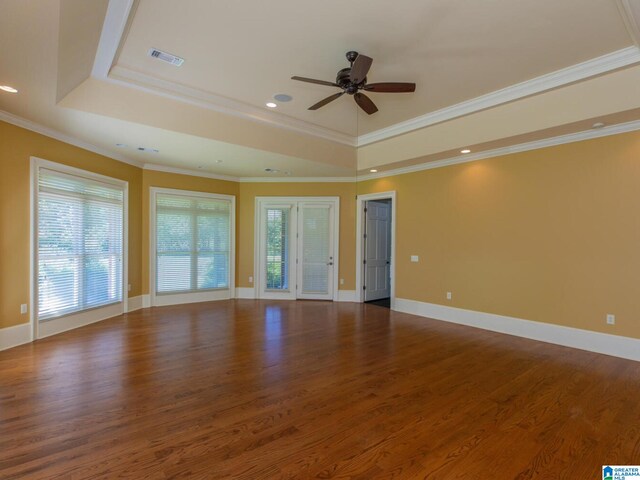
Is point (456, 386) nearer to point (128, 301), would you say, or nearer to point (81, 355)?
point (81, 355)

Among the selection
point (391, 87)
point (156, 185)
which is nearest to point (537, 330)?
point (391, 87)

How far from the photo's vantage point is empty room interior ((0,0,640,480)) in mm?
2367

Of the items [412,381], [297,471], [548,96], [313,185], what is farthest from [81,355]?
[548,96]

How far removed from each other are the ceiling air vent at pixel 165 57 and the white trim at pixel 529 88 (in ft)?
11.0

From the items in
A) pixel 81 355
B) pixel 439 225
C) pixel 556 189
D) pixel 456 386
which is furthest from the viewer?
pixel 439 225

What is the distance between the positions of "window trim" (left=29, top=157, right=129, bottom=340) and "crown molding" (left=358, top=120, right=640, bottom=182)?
4.99m

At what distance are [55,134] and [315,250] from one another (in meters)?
4.94

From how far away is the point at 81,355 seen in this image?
3.89 metres

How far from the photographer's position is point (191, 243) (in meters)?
7.12

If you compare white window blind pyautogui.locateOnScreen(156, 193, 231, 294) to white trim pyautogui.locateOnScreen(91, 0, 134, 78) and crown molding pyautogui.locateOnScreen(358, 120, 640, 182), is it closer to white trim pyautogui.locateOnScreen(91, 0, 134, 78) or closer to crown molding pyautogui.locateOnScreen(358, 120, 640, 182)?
white trim pyautogui.locateOnScreen(91, 0, 134, 78)

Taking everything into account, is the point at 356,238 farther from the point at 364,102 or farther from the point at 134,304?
the point at 134,304

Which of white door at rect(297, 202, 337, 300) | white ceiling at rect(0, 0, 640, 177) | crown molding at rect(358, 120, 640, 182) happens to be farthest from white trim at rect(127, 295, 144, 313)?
crown molding at rect(358, 120, 640, 182)

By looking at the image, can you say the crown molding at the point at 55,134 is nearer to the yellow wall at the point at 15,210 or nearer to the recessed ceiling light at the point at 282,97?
the yellow wall at the point at 15,210

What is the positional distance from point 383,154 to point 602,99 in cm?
307
